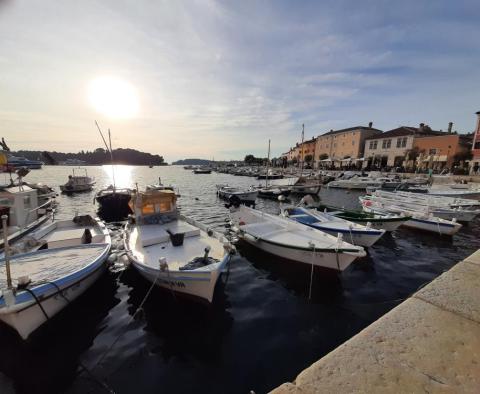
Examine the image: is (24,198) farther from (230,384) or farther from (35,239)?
(230,384)

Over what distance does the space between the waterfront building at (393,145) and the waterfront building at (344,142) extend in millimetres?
3376

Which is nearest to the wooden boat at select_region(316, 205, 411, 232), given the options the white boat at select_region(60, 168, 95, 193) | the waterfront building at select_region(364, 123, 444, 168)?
the white boat at select_region(60, 168, 95, 193)

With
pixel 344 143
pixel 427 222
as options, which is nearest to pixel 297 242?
pixel 427 222

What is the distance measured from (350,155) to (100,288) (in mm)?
76749

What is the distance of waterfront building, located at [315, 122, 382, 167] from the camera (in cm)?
6956

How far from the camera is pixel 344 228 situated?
1238 centimetres

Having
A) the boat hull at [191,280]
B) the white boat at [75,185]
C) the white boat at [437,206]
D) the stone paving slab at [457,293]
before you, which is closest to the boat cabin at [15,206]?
the boat hull at [191,280]

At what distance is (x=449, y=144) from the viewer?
48.8 metres

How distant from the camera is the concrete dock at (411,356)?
2381 mm

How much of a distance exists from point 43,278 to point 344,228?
12.7 m

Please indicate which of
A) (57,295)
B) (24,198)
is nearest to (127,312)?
(57,295)

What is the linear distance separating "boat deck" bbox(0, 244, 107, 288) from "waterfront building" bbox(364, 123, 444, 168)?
6651 cm

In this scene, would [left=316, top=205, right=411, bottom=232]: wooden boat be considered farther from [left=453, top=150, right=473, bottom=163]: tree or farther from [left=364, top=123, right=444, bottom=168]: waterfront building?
[left=364, top=123, right=444, bottom=168]: waterfront building

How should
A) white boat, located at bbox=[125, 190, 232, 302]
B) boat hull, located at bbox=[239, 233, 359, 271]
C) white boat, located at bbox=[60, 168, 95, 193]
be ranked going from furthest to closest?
1. white boat, located at bbox=[60, 168, 95, 193]
2. boat hull, located at bbox=[239, 233, 359, 271]
3. white boat, located at bbox=[125, 190, 232, 302]
